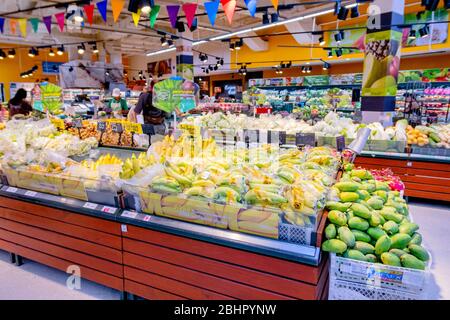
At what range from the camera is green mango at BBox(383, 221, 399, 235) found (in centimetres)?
218

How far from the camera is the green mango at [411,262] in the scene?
6.15 ft

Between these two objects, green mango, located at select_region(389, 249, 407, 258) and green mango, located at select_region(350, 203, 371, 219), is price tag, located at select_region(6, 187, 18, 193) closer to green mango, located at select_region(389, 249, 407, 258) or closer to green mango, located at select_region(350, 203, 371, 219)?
green mango, located at select_region(350, 203, 371, 219)

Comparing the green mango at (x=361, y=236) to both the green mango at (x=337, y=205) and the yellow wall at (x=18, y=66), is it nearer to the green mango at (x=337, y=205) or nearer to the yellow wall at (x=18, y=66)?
the green mango at (x=337, y=205)

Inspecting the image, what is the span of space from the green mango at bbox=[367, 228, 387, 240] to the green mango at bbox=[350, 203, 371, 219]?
0.29ft

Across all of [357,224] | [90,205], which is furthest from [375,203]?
[90,205]

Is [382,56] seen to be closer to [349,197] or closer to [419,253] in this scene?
[349,197]

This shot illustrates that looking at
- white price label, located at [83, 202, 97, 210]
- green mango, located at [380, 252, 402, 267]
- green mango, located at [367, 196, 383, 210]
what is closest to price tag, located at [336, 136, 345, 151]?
green mango, located at [367, 196, 383, 210]

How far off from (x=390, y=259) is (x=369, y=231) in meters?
0.27

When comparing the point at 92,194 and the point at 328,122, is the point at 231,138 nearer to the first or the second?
the point at 328,122

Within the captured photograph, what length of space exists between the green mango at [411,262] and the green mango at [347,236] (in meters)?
0.29

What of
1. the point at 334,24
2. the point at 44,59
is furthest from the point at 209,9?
the point at 44,59

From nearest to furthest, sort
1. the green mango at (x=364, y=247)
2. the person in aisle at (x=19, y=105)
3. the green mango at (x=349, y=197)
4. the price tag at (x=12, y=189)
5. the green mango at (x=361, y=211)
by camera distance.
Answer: the green mango at (x=364, y=247) < the green mango at (x=361, y=211) < the green mango at (x=349, y=197) < the price tag at (x=12, y=189) < the person in aisle at (x=19, y=105)

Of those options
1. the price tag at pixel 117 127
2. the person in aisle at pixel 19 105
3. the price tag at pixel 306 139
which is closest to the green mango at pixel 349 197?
the price tag at pixel 306 139

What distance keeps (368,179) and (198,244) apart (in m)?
1.69
